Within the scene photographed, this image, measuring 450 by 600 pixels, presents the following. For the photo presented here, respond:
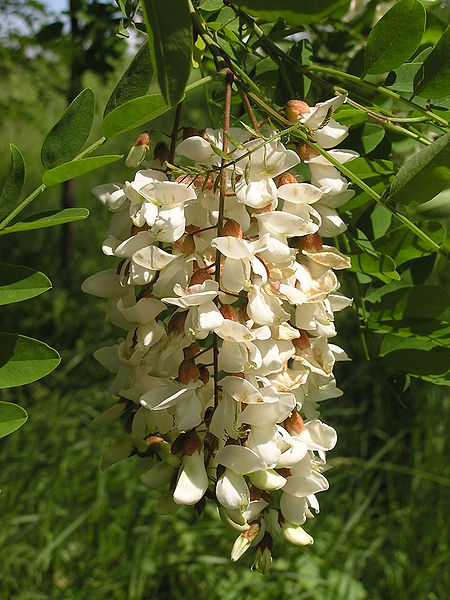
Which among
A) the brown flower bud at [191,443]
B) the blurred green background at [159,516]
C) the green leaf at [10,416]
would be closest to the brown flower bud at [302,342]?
the brown flower bud at [191,443]

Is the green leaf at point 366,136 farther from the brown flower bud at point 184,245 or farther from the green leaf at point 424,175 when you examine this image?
the brown flower bud at point 184,245

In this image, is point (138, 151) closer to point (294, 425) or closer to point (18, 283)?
point (18, 283)

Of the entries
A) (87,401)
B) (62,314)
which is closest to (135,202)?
(87,401)

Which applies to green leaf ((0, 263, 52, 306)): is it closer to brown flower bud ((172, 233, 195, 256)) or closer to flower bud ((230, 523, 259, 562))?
brown flower bud ((172, 233, 195, 256))

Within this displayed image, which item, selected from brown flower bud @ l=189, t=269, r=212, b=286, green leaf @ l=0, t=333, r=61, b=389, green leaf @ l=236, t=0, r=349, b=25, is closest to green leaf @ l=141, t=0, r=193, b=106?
green leaf @ l=236, t=0, r=349, b=25

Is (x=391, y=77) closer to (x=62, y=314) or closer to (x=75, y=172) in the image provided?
(x=75, y=172)

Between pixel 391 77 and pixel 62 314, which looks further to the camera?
pixel 62 314
